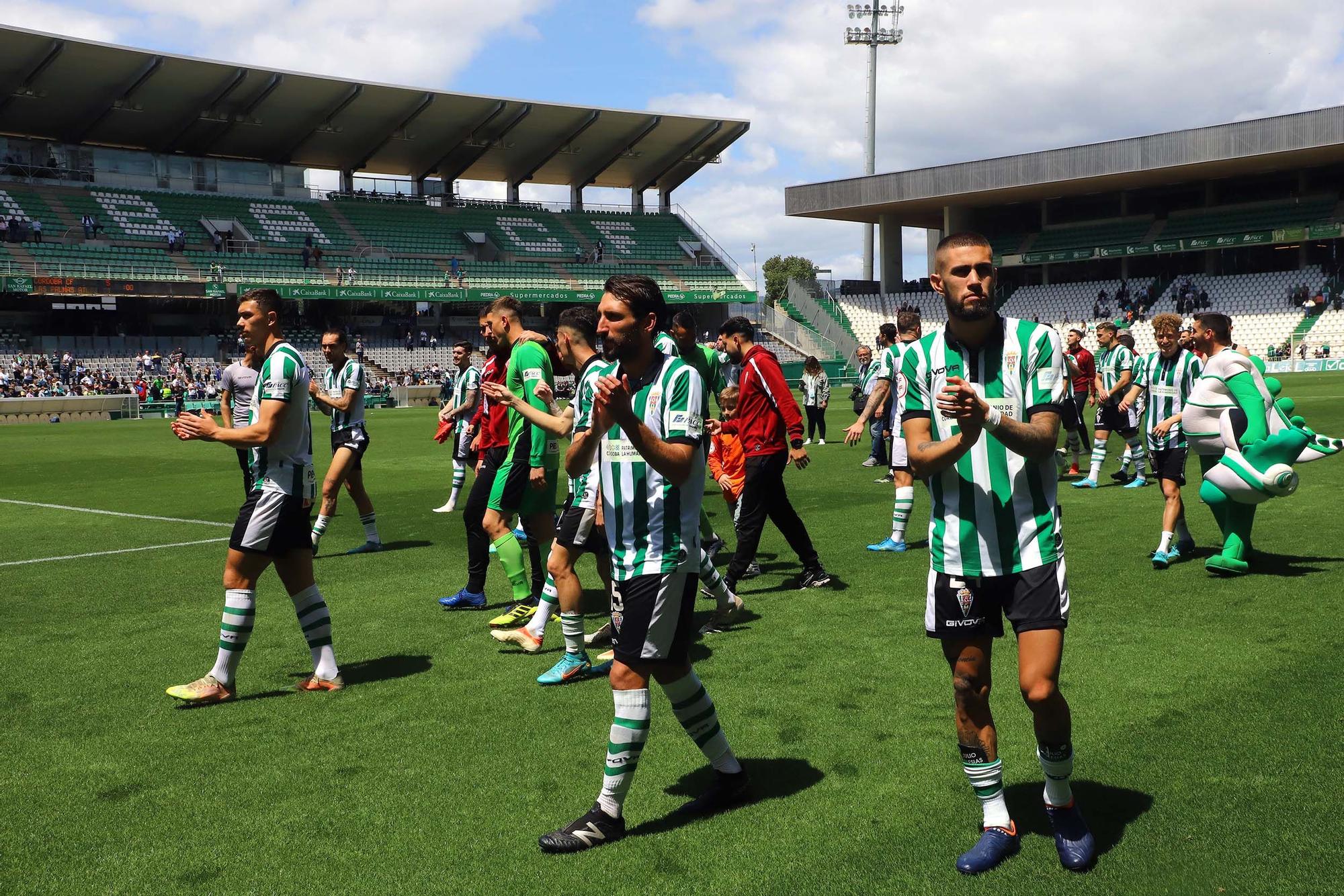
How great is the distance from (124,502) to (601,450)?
12.9 metres

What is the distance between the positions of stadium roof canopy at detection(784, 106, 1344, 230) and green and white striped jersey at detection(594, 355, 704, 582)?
50070 millimetres

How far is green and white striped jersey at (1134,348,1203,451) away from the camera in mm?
9203

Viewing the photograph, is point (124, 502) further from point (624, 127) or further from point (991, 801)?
point (624, 127)

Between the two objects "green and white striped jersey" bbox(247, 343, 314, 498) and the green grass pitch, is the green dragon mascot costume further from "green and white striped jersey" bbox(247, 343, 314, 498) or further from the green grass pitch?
"green and white striped jersey" bbox(247, 343, 314, 498)

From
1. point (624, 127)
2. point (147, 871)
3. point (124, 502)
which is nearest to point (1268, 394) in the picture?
point (147, 871)

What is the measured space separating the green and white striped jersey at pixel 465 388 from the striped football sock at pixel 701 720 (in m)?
7.05

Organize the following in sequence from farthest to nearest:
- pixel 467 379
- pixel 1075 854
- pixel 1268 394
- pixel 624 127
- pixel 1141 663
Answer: pixel 624 127
pixel 467 379
pixel 1268 394
pixel 1141 663
pixel 1075 854

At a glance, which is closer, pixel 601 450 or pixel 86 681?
pixel 601 450

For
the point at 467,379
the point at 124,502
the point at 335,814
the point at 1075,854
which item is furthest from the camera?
the point at 124,502

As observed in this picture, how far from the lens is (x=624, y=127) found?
57938 millimetres

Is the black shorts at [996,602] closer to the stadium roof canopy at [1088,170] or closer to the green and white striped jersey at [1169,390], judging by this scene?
the green and white striped jersey at [1169,390]

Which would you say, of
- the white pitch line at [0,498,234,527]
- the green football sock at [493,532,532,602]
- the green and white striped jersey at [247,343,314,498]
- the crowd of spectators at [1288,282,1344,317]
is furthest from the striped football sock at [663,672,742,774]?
the crowd of spectators at [1288,282,1344,317]

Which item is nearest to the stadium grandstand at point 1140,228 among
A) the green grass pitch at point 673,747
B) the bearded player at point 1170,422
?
the bearded player at point 1170,422

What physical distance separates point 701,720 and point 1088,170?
5282 cm
